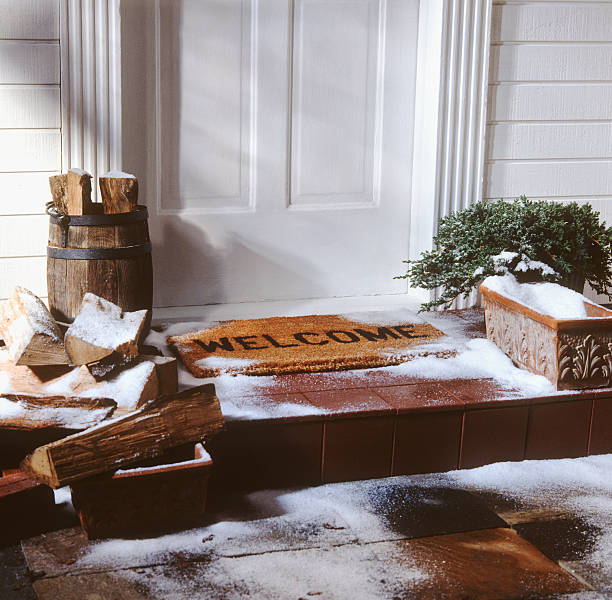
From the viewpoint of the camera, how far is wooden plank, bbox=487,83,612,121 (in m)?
3.61

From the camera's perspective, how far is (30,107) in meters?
3.06

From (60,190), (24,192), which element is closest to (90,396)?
(60,190)

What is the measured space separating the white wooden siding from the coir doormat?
91 cm

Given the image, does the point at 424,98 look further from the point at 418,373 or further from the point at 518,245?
the point at 418,373

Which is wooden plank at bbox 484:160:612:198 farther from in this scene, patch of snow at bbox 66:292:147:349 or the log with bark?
patch of snow at bbox 66:292:147:349

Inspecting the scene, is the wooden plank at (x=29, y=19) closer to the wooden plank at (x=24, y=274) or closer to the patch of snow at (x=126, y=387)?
the wooden plank at (x=24, y=274)

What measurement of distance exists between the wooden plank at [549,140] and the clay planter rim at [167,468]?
2041 mm

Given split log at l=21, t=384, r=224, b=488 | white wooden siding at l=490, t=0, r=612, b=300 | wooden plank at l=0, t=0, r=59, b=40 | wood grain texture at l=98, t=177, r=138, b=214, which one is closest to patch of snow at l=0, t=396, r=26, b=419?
split log at l=21, t=384, r=224, b=488

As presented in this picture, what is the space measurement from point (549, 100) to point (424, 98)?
0.52 meters

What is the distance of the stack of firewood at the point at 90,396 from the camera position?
203cm

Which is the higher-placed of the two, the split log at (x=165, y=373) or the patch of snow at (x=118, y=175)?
the patch of snow at (x=118, y=175)

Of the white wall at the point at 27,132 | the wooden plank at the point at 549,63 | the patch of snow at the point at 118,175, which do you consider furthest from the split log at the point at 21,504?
the wooden plank at the point at 549,63

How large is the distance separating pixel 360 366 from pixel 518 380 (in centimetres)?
47

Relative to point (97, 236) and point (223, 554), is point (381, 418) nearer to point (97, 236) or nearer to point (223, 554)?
point (223, 554)
